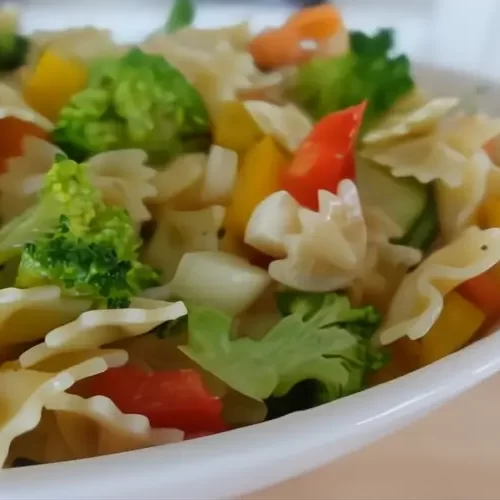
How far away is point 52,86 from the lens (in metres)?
0.73

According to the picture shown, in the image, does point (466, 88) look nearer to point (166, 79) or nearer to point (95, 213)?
point (166, 79)

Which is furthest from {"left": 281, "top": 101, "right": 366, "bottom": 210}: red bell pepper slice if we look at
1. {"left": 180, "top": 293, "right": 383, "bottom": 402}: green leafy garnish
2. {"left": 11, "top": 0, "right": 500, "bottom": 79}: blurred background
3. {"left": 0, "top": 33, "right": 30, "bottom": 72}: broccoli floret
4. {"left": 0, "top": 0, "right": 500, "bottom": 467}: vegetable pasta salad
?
{"left": 11, "top": 0, "right": 500, "bottom": 79}: blurred background

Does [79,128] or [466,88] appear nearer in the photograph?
[79,128]

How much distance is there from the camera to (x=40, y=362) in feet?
1.62

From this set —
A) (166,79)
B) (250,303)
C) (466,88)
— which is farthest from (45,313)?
(466,88)

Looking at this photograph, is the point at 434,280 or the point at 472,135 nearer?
the point at 434,280

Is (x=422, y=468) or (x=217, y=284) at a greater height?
(x=217, y=284)

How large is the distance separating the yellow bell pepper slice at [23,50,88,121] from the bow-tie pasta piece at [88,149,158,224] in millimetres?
97

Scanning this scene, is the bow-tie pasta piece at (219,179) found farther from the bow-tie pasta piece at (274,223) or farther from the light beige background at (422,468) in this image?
the light beige background at (422,468)

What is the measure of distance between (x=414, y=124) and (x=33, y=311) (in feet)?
1.24

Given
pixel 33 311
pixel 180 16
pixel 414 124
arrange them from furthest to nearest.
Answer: pixel 180 16, pixel 414 124, pixel 33 311

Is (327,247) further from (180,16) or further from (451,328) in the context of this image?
(180,16)

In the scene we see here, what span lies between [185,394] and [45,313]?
106mm

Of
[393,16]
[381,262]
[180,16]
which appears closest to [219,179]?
[381,262]
